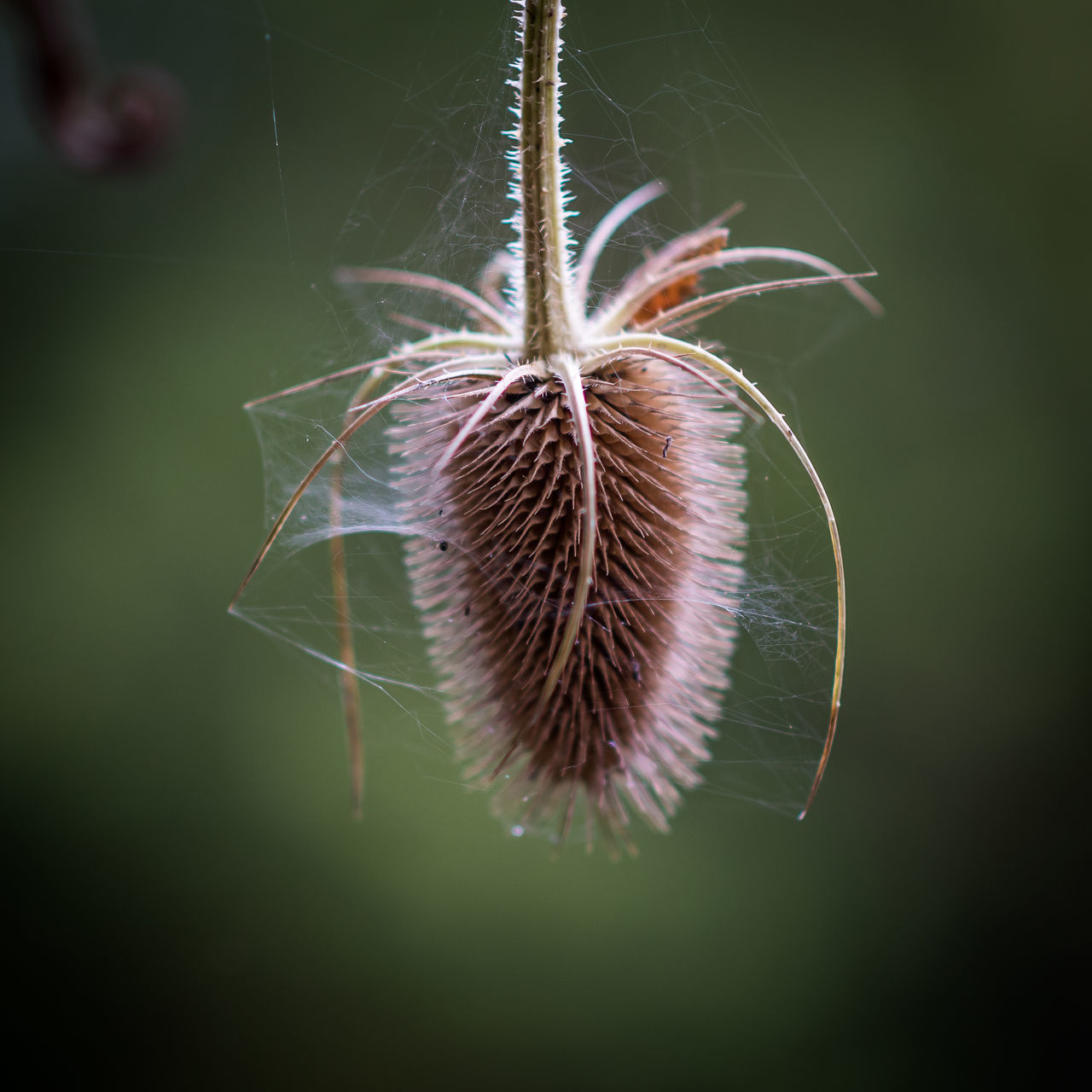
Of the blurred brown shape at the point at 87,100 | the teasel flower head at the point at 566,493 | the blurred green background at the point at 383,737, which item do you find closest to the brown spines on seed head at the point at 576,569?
the teasel flower head at the point at 566,493

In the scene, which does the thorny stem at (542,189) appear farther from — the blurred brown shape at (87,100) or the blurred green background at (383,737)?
the blurred green background at (383,737)

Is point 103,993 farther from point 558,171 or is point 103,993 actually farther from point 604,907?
point 558,171

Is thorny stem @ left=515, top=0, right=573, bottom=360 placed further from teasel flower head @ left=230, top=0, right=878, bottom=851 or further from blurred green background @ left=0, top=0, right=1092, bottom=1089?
blurred green background @ left=0, top=0, right=1092, bottom=1089

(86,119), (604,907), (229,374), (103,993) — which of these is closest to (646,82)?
(86,119)

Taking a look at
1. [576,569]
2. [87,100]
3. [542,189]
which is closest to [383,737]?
[576,569]

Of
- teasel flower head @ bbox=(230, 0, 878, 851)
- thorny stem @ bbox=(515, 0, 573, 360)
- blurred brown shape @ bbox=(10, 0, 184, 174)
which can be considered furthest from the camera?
blurred brown shape @ bbox=(10, 0, 184, 174)

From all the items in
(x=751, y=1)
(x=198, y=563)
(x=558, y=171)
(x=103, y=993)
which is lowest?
(x=103, y=993)

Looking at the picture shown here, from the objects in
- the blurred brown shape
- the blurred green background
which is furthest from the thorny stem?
the blurred green background

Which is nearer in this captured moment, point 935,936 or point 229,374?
point 229,374
